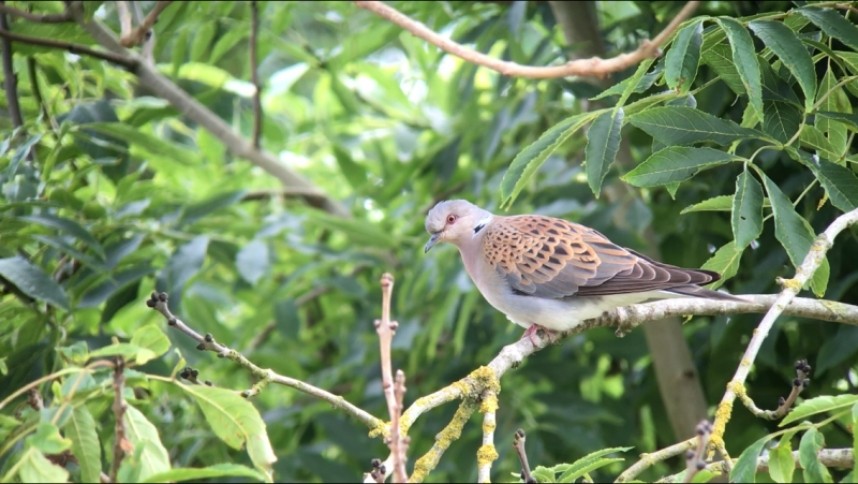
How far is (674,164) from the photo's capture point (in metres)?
2.99

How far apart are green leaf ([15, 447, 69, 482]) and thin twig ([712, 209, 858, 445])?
137 cm

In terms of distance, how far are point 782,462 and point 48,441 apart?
→ 1.43 m

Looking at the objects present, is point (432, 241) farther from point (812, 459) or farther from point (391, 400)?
point (391, 400)

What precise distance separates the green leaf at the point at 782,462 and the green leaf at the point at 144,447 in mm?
1211

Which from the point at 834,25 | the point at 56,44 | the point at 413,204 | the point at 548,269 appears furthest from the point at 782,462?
the point at 413,204

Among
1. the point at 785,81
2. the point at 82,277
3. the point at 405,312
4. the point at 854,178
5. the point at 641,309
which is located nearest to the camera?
the point at 854,178

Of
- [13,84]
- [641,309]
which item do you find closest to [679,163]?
[641,309]

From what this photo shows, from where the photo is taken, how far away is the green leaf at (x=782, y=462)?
2.16 meters

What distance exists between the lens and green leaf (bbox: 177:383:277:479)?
218cm

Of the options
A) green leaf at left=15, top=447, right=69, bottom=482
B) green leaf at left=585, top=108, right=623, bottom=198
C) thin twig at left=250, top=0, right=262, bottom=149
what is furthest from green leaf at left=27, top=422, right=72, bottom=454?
thin twig at left=250, top=0, right=262, bottom=149

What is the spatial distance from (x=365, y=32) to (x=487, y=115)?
110cm

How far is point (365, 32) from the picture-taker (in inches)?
205

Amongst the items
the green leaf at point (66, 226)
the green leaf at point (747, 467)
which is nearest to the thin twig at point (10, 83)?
the green leaf at point (66, 226)

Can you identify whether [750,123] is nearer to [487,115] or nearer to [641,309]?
[641,309]
